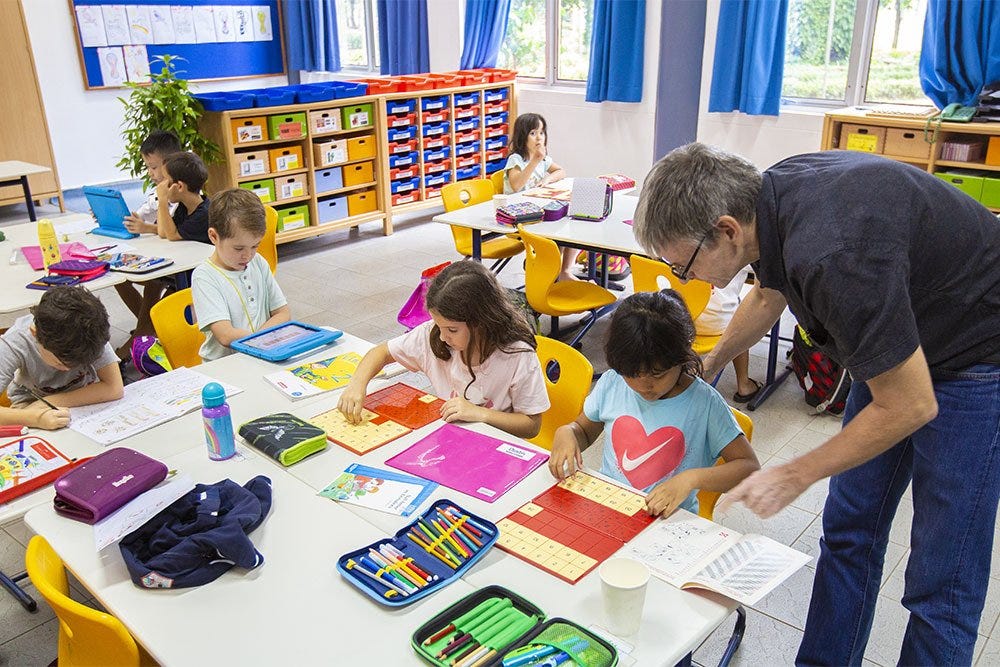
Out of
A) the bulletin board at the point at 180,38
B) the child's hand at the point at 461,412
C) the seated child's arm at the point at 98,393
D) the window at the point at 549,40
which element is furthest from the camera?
the bulletin board at the point at 180,38

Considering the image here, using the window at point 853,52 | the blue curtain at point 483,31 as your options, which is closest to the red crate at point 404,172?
the blue curtain at point 483,31

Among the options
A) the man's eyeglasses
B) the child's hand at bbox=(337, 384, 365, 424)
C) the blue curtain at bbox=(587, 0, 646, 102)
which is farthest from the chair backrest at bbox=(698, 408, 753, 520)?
the blue curtain at bbox=(587, 0, 646, 102)

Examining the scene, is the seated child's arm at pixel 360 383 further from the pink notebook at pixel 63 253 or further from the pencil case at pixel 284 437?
the pink notebook at pixel 63 253

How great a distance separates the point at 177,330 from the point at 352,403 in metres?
1.06

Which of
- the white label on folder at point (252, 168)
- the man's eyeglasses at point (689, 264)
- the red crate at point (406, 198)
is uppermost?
the man's eyeglasses at point (689, 264)

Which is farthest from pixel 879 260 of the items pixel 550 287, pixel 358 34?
pixel 358 34

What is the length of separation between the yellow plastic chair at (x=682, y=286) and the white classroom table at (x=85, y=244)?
1.96m

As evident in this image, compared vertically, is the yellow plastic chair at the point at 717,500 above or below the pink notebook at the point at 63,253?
below

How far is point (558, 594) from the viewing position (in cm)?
141

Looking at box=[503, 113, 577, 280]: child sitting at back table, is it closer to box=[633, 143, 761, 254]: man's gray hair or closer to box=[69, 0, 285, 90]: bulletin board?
box=[633, 143, 761, 254]: man's gray hair

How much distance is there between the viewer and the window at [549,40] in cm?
746

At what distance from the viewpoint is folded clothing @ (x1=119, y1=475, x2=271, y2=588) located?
1457mm

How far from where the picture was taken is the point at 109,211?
3996 millimetres

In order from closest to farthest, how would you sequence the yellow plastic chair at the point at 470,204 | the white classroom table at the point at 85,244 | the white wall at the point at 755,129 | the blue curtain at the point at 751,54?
the white classroom table at the point at 85,244 < the yellow plastic chair at the point at 470,204 < the blue curtain at the point at 751,54 < the white wall at the point at 755,129
